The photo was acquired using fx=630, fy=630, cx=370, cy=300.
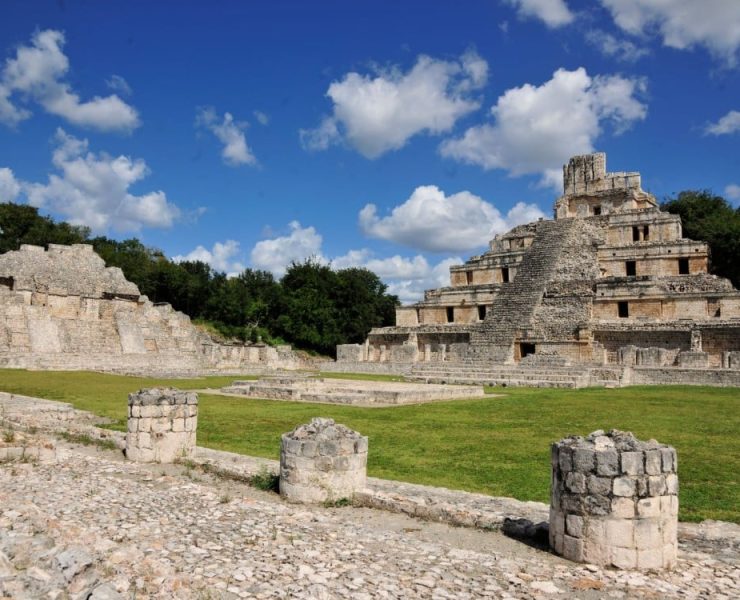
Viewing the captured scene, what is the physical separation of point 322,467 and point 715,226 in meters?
43.7

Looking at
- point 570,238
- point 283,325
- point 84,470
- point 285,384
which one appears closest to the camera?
point 84,470

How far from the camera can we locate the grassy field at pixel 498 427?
7961 mm

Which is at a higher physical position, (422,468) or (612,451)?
(612,451)

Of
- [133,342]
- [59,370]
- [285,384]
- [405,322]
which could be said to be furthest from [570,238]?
[59,370]

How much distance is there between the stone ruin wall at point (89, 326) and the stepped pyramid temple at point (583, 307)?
8.38m

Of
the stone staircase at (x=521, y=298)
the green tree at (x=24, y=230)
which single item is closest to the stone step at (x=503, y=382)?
the stone staircase at (x=521, y=298)

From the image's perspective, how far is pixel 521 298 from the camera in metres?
34.2

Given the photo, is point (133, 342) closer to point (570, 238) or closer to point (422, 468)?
point (570, 238)

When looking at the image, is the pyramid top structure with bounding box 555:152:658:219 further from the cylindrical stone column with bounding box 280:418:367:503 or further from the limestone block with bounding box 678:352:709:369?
the cylindrical stone column with bounding box 280:418:367:503

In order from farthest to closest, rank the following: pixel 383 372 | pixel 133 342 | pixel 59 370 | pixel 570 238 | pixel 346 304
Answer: pixel 346 304
pixel 570 238
pixel 133 342
pixel 383 372
pixel 59 370

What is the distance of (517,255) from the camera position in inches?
1526

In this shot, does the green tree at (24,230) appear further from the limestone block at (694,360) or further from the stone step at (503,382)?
the limestone block at (694,360)

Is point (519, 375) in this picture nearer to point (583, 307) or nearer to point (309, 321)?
point (583, 307)

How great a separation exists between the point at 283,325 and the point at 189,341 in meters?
12.9
